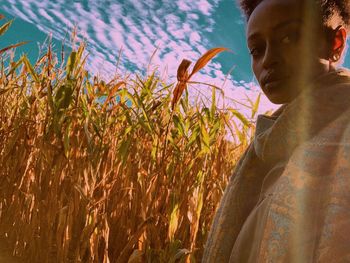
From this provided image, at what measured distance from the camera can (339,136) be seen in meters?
0.63

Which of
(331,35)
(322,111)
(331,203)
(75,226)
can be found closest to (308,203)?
(331,203)

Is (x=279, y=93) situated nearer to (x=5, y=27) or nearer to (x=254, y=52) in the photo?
(x=254, y=52)

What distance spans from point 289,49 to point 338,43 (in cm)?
15

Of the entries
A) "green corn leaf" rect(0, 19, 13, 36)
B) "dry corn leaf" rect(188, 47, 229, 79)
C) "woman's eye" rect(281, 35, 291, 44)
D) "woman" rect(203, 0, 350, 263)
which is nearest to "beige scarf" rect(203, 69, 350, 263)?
"woman" rect(203, 0, 350, 263)

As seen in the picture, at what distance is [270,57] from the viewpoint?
0.81 meters

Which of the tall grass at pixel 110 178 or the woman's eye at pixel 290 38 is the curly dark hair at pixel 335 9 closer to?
the woman's eye at pixel 290 38

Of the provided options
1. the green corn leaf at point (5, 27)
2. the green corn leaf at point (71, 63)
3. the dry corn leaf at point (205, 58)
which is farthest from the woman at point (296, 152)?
the green corn leaf at point (5, 27)

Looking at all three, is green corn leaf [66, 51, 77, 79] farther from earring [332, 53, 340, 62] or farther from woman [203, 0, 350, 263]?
earring [332, 53, 340, 62]

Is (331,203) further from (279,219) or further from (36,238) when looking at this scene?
(36,238)

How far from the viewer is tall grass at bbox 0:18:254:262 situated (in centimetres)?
149

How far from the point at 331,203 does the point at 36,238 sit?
1469 mm

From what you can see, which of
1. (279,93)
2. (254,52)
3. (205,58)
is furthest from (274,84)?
(205,58)

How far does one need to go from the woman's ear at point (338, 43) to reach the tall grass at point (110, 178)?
658 mm

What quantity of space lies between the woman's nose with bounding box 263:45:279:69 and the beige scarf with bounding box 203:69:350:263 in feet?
0.30
